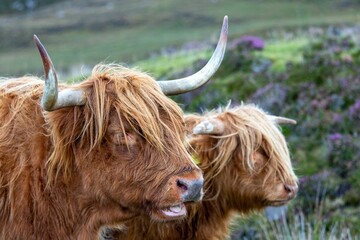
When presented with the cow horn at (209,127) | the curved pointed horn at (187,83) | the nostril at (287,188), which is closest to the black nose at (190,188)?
the curved pointed horn at (187,83)

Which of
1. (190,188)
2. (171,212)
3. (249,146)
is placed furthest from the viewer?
(249,146)

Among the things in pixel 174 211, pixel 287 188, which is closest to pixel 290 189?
pixel 287 188

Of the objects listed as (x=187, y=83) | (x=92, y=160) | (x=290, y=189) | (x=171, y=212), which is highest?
(x=187, y=83)

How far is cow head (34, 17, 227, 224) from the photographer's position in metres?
4.48

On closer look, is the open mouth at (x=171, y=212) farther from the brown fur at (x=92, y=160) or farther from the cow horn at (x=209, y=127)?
the cow horn at (x=209, y=127)

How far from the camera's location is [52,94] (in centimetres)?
420

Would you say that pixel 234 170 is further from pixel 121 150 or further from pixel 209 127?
pixel 121 150

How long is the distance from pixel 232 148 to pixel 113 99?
7.13ft

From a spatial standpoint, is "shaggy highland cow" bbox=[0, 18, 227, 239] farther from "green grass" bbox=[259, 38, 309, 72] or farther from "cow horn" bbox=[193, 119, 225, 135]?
"green grass" bbox=[259, 38, 309, 72]

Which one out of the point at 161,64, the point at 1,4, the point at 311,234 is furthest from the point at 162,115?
the point at 1,4

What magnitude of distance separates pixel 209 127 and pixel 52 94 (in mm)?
2446

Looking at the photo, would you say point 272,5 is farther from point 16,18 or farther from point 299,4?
point 16,18

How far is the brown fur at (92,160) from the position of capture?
4.52 meters

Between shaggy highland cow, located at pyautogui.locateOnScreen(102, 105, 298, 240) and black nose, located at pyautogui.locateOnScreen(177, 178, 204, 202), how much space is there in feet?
A: 6.66
